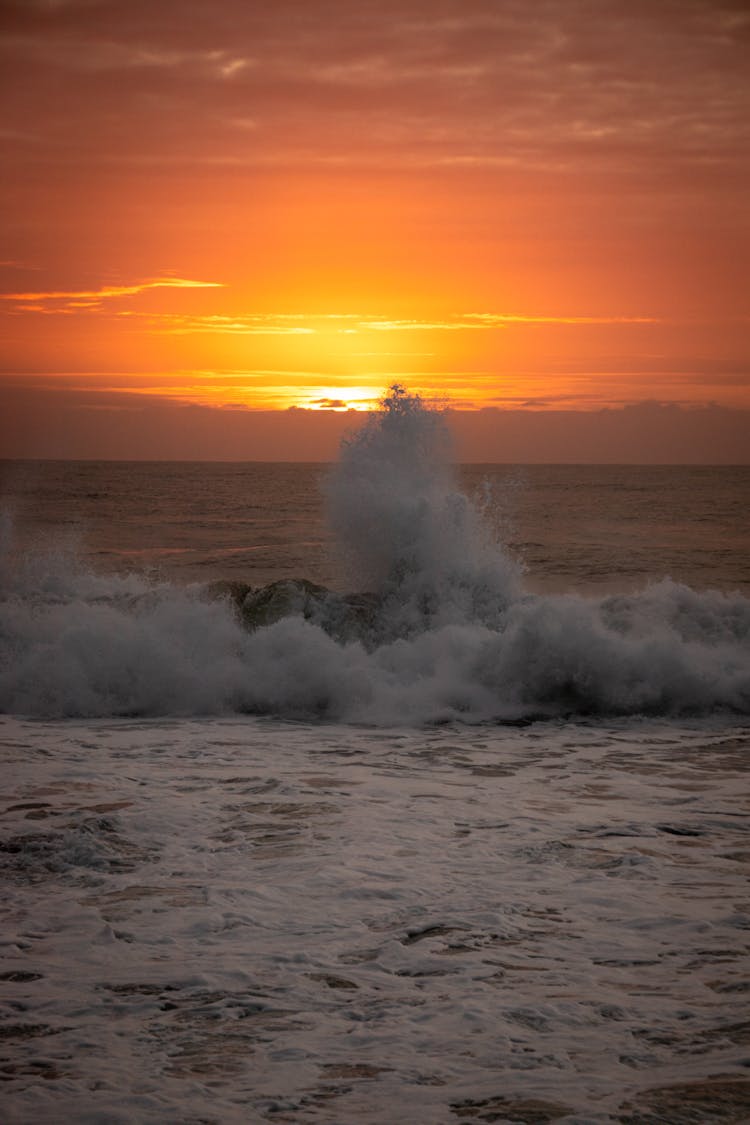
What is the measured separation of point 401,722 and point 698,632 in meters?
4.89

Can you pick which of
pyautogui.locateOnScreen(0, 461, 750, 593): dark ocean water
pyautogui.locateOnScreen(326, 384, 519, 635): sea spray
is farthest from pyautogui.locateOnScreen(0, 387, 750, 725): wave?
pyautogui.locateOnScreen(0, 461, 750, 593): dark ocean water

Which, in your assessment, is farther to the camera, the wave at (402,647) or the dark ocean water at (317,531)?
the dark ocean water at (317,531)

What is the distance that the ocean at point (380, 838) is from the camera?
3410 millimetres

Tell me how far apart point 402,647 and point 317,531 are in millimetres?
17884

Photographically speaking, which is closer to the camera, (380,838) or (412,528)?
(380,838)

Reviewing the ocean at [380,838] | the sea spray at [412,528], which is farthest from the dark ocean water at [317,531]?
the ocean at [380,838]

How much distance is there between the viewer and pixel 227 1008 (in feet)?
12.5

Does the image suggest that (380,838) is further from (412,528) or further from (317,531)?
(317,531)

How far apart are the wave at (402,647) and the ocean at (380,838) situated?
4 centimetres

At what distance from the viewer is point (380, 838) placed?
5887mm

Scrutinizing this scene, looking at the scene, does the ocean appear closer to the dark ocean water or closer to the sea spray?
the sea spray

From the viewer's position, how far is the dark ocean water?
70.0ft

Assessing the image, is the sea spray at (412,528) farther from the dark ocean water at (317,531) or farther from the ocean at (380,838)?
the dark ocean water at (317,531)

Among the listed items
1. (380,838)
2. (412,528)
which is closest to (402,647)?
(412,528)
